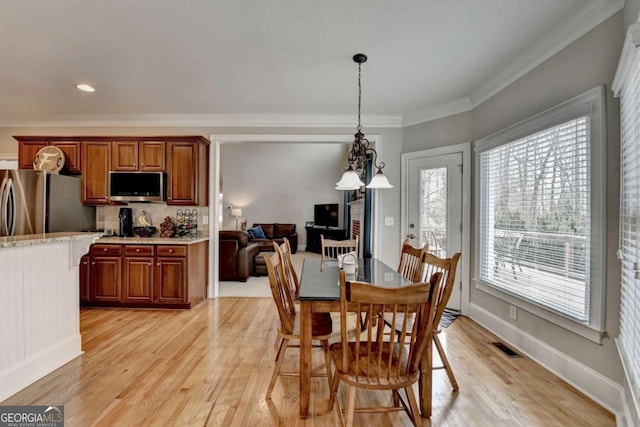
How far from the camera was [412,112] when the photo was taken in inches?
162

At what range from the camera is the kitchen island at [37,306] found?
1.98 meters

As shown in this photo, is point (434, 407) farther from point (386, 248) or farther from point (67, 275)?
point (67, 275)

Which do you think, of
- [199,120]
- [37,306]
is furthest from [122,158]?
[37,306]

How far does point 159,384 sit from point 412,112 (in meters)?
4.04

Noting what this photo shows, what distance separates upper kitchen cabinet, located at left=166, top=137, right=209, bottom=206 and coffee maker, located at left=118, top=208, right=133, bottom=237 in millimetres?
721

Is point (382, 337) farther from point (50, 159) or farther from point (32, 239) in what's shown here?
point (50, 159)

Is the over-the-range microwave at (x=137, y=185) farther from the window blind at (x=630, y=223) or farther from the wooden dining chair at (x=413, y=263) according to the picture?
the window blind at (x=630, y=223)

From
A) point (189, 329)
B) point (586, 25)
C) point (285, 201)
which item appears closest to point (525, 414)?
point (586, 25)

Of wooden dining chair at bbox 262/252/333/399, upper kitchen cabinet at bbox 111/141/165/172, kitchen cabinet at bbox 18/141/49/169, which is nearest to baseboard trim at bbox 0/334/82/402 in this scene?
wooden dining chair at bbox 262/252/333/399

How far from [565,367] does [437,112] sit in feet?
9.74

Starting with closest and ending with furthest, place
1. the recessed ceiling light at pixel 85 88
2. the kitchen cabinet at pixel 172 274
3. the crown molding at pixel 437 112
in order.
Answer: the recessed ceiling light at pixel 85 88, the crown molding at pixel 437 112, the kitchen cabinet at pixel 172 274

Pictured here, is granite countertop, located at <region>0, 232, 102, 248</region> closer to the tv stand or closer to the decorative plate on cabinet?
the decorative plate on cabinet

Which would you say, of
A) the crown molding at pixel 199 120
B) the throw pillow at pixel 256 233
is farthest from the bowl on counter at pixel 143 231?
the throw pillow at pixel 256 233

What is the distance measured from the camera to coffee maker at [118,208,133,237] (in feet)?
14.0
